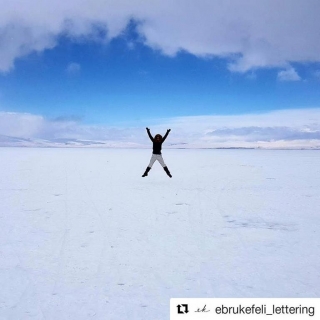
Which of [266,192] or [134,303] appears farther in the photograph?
[266,192]

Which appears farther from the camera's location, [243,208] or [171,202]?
[171,202]

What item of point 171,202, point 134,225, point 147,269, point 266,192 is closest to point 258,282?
point 147,269

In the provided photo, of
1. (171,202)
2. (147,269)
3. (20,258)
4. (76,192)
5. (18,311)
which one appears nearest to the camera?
(18,311)

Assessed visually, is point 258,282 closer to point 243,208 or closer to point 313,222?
point 313,222

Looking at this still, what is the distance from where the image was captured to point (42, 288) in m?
3.69

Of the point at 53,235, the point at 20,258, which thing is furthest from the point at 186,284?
the point at 53,235

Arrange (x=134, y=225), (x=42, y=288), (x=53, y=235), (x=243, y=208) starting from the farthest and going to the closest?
(x=243, y=208) < (x=134, y=225) < (x=53, y=235) < (x=42, y=288)

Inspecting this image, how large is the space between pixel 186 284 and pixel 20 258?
2249 millimetres

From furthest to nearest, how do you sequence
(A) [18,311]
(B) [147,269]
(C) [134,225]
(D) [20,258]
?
1. (C) [134,225]
2. (D) [20,258]
3. (B) [147,269]
4. (A) [18,311]

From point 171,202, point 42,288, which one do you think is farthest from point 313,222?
point 42,288

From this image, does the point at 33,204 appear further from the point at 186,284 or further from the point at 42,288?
the point at 186,284

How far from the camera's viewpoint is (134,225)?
246 inches

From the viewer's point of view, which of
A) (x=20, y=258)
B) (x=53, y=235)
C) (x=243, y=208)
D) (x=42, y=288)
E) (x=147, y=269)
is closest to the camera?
(x=42, y=288)

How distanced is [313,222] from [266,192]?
155 inches
